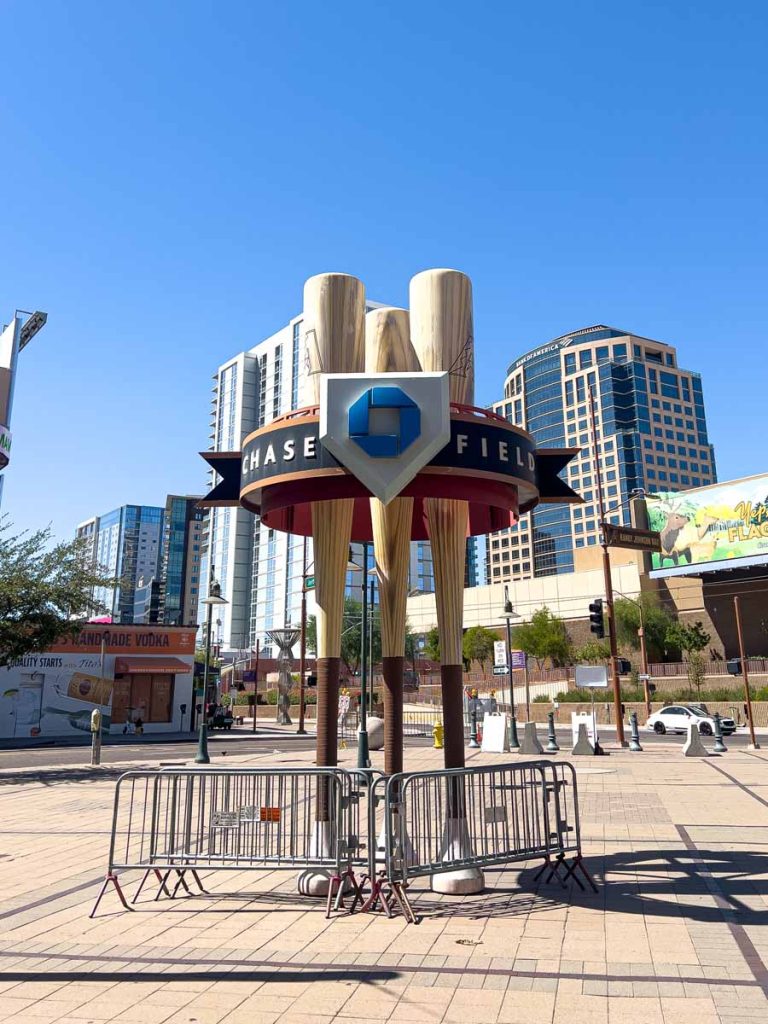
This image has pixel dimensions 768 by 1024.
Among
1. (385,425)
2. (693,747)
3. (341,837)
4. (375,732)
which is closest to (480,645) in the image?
(375,732)

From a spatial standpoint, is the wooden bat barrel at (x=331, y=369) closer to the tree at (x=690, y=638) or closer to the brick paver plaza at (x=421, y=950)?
the brick paver plaza at (x=421, y=950)

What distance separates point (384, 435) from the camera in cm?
786

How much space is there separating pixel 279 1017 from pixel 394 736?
400 cm

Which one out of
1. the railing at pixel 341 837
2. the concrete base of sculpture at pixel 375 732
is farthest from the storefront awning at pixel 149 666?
the railing at pixel 341 837

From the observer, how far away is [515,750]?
27.9 metres

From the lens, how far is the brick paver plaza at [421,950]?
526 cm

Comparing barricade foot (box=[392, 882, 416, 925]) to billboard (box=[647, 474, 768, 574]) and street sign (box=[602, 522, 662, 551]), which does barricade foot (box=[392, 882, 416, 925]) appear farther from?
billboard (box=[647, 474, 768, 574])

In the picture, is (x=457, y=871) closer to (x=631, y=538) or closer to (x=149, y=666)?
(x=631, y=538)

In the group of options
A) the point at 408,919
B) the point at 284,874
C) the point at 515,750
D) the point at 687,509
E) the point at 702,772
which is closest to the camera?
the point at 408,919

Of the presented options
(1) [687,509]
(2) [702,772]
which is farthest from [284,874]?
(1) [687,509]

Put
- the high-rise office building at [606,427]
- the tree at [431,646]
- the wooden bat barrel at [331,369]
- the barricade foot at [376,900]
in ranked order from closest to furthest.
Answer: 1. the barricade foot at [376,900]
2. the wooden bat barrel at [331,369]
3. the tree at [431,646]
4. the high-rise office building at [606,427]

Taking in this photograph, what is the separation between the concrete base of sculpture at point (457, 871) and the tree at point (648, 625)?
56.0 m

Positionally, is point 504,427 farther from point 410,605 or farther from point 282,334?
point 282,334

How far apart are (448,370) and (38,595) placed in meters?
18.2
